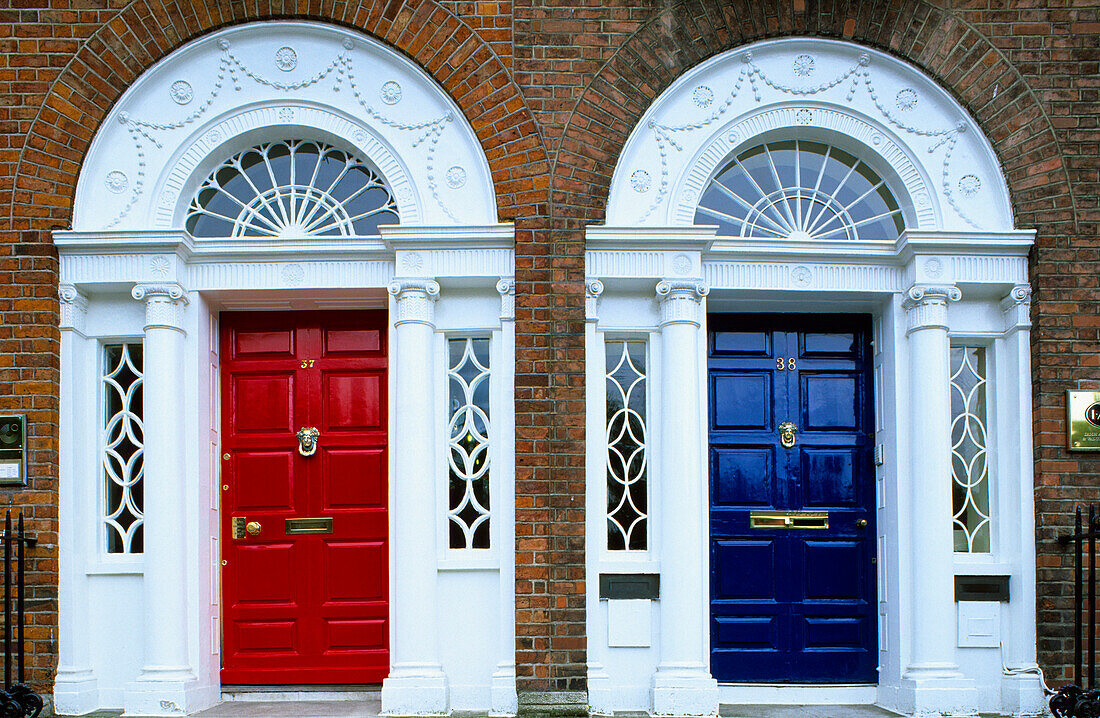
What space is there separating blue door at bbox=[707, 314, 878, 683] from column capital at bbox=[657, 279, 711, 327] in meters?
0.60

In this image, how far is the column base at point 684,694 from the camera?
21.2 ft

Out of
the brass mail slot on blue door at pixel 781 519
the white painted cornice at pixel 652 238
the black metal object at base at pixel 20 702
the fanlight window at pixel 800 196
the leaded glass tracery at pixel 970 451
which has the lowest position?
the black metal object at base at pixel 20 702

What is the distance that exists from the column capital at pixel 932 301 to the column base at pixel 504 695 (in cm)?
354

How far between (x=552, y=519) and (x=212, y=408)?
2509 millimetres

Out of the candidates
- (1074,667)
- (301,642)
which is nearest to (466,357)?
(301,642)

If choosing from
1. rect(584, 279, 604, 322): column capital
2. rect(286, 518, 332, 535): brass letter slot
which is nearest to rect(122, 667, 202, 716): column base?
rect(286, 518, 332, 535): brass letter slot

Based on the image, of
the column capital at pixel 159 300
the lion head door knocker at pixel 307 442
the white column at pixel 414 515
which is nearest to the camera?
the white column at pixel 414 515

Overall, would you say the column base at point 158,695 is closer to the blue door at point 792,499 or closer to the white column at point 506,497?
the white column at point 506,497

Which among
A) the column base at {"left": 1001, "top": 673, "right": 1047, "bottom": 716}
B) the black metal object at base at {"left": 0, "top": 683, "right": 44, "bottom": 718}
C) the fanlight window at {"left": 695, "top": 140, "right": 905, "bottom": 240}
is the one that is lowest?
the column base at {"left": 1001, "top": 673, "right": 1047, "bottom": 716}

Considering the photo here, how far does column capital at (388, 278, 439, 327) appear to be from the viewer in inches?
264

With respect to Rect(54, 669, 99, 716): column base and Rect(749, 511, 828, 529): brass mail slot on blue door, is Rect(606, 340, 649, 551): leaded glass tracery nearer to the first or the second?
Rect(749, 511, 828, 529): brass mail slot on blue door

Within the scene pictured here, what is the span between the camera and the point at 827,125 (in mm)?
7039

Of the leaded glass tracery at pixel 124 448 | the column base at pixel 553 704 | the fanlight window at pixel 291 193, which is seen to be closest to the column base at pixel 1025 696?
the column base at pixel 553 704

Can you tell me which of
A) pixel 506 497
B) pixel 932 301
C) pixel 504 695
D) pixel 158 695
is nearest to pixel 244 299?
pixel 506 497
